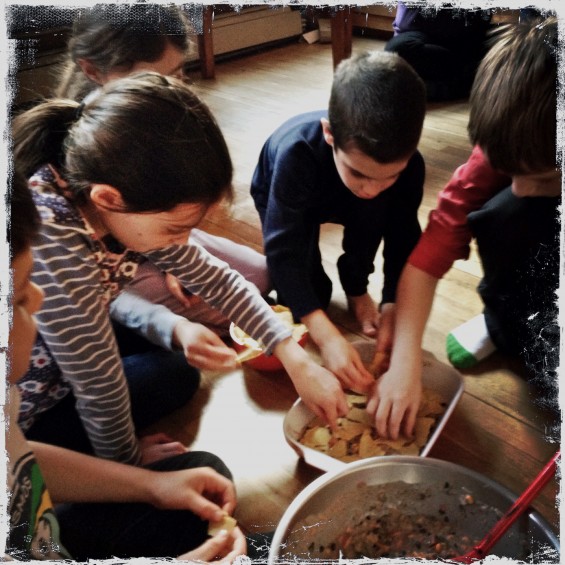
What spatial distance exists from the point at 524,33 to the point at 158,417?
0.76m

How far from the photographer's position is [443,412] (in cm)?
95

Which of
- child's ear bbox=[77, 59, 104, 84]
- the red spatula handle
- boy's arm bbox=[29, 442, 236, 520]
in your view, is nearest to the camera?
A: the red spatula handle

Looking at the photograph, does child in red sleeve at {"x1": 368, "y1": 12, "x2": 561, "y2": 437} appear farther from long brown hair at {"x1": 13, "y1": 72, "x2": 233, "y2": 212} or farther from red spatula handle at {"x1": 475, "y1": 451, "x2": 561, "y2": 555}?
long brown hair at {"x1": 13, "y1": 72, "x2": 233, "y2": 212}

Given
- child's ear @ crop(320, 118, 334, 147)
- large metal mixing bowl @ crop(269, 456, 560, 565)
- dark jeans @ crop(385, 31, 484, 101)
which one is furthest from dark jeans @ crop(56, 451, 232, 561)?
dark jeans @ crop(385, 31, 484, 101)

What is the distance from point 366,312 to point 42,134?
2.21 ft

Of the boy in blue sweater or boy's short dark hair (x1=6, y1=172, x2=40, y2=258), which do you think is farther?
the boy in blue sweater

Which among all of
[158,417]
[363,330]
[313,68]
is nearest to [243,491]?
[158,417]

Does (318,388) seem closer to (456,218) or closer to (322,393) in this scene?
(322,393)

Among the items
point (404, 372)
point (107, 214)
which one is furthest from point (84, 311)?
point (404, 372)

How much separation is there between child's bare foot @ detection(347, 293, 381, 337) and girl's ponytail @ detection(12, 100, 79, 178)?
0.64 meters

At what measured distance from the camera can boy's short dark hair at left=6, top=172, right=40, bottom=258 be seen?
51 centimetres

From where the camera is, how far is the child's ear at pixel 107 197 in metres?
0.74

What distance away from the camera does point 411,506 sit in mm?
788

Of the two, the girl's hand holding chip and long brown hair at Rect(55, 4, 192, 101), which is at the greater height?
long brown hair at Rect(55, 4, 192, 101)
